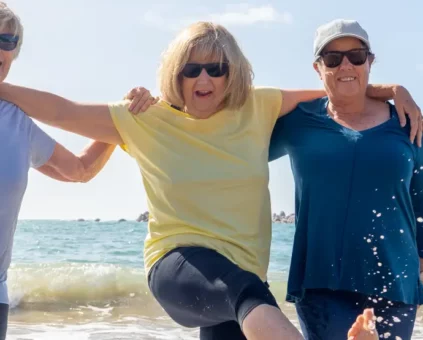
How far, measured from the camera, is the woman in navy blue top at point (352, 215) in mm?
3475

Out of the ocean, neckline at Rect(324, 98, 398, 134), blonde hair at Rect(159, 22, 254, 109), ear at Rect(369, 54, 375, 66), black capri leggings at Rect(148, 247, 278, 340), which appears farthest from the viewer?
the ocean

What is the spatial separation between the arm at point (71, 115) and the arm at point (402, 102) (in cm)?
141

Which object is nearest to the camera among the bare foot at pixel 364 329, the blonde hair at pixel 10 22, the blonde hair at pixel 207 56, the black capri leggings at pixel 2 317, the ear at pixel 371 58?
the bare foot at pixel 364 329

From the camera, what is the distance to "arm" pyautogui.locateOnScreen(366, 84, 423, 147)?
3658mm

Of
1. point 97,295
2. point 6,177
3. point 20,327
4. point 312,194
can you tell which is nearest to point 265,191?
point 312,194

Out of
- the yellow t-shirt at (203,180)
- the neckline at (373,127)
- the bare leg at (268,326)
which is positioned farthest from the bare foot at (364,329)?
the neckline at (373,127)

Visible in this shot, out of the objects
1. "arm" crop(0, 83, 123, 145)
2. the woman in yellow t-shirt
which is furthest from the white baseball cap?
"arm" crop(0, 83, 123, 145)

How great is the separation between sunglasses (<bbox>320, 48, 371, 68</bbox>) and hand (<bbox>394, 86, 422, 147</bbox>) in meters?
0.31

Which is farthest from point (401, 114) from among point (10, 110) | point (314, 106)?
point (10, 110)

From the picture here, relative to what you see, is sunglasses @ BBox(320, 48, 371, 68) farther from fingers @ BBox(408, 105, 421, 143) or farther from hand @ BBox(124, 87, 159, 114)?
hand @ BBox(124, 87, 159, 114)

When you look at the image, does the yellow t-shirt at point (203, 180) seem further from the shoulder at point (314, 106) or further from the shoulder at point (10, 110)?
the shoulder at point (10, 110)

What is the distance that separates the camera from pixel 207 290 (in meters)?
2.85

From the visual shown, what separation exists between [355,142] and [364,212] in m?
0.35

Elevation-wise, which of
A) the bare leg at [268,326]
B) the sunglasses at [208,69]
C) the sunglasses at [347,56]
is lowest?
the bare leg at [268,326]
